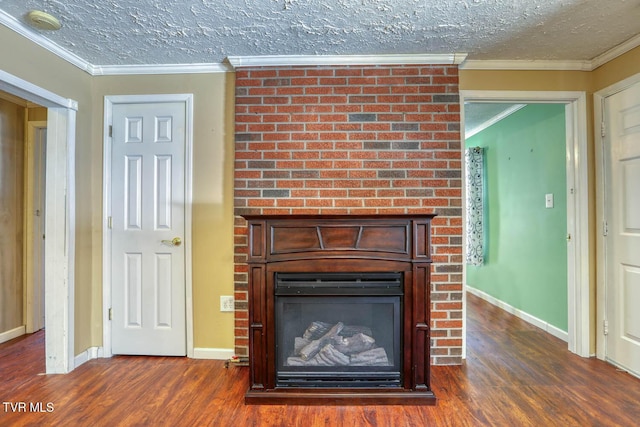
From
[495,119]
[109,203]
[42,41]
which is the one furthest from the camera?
[495,119]

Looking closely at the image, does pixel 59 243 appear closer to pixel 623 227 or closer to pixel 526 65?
pixel 526 65

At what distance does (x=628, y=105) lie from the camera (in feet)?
7.22

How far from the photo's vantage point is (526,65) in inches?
95.3

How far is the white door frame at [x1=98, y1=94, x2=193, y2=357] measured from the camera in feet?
8.00

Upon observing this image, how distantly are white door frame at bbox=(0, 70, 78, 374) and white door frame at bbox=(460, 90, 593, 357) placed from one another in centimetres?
277

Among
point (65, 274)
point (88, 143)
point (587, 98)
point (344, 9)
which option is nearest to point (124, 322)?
point (65, 274)

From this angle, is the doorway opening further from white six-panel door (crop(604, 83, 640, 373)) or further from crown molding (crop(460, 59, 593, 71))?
white six-panel door (crop(604, 83, 640, 373))

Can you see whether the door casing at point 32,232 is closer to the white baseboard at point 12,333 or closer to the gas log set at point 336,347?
the white baseboard at point 12,333

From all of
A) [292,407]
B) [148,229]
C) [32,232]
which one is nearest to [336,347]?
[292,407]

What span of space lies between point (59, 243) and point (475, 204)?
425 cm

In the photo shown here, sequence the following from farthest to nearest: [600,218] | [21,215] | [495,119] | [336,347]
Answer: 1. [495,119]
2. [21,215]
3. [600,218]
4. [336,347]

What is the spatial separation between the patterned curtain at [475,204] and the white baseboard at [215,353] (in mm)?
3191

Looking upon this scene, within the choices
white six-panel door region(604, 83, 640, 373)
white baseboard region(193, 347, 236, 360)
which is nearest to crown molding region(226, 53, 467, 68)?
white six-panel door region(604, 83, 640, 373)

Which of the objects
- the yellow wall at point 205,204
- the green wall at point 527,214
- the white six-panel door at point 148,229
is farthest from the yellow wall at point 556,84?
the white six-panel door at point 148,229
